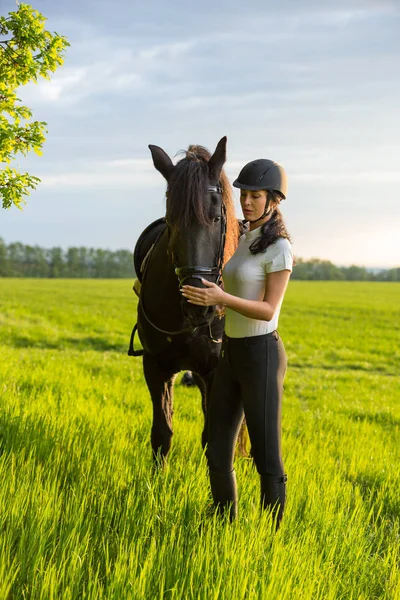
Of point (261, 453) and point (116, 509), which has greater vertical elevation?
point (261, 453)

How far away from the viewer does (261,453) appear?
3.54m

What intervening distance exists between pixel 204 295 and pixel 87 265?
431 ft

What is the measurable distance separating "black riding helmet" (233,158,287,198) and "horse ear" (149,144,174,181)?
23.1 inches

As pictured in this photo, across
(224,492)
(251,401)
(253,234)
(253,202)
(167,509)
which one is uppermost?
(253,202)

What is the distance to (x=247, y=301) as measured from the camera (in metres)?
3.30

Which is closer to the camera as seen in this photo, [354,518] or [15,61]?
[354,518]

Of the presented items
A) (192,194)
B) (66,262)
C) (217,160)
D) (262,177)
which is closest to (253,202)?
(262,177)

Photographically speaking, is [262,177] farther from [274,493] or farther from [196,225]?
[274,493]

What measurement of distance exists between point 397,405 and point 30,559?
33.5 ft

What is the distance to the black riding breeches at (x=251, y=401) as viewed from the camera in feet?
11.3

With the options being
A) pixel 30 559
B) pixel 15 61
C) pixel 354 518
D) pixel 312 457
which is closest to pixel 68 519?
pixel 30 559

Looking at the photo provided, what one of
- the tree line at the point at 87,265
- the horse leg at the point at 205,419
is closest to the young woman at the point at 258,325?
the horse leg at the point at 205,419

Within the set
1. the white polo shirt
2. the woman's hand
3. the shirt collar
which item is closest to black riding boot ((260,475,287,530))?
the white polo shirt

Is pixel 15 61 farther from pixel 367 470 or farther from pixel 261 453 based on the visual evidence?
pixel 367 470
